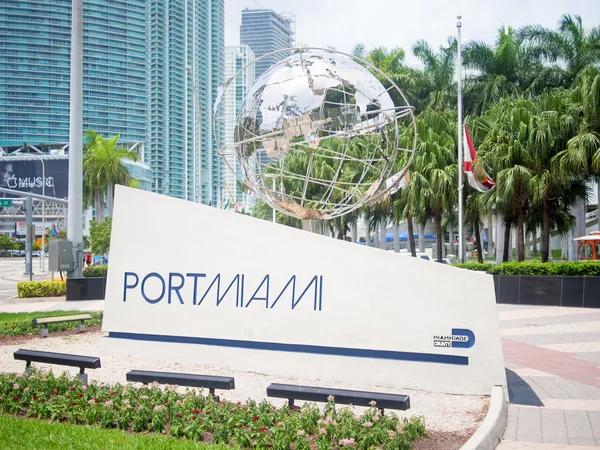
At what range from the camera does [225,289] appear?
9.40 m

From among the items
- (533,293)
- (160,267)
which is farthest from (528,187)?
(160,267)

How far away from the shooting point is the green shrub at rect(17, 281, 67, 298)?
22.5 metres

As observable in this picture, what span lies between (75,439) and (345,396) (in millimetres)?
2602

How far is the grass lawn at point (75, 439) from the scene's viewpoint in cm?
564

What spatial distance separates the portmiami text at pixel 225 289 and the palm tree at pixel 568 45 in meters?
30.7

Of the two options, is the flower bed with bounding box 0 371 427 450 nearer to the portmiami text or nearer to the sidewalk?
the sidewalk

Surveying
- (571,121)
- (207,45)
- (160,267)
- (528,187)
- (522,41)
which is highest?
(207,45)

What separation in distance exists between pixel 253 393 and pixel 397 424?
2483 millimetres

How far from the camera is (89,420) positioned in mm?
6512

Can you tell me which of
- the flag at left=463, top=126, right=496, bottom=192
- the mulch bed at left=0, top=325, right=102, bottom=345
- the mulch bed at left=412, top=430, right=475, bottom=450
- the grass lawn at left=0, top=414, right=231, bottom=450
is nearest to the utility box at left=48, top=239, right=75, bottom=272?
the mulch bed at left=0, top=325, right=102, bottom=345

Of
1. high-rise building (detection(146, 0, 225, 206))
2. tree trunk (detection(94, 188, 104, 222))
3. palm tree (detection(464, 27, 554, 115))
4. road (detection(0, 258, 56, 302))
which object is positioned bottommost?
road (detection(0, 258, 56, 302))

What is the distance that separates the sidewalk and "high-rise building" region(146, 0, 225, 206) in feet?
215

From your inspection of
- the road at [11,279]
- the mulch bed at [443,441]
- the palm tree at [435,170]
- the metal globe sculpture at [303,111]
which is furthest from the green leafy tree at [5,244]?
the mulch bed at [443,441]

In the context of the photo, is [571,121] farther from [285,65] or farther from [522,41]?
[522,41]
